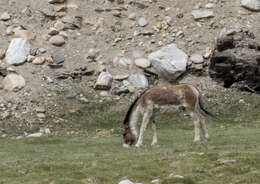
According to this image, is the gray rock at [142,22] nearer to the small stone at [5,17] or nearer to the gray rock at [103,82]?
the gray rock at [103,82]

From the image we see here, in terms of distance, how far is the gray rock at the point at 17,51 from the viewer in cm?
3684

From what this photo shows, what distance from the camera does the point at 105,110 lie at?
111 ft

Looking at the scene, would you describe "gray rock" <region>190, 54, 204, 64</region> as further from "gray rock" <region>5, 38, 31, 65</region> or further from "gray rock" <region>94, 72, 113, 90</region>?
"gray rock" <region>5, 38, 31, 65</region>

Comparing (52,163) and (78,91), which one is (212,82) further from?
(52,163)

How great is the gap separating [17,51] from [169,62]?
Result: 38.0 feet

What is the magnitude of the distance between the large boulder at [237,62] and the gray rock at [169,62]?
2.27 metres

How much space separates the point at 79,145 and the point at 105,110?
9.50 m

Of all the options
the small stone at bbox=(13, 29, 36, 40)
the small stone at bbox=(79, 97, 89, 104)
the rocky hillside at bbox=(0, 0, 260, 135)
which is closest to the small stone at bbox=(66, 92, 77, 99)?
the rocky hillside at bbox=(0, 0, 260, 135)

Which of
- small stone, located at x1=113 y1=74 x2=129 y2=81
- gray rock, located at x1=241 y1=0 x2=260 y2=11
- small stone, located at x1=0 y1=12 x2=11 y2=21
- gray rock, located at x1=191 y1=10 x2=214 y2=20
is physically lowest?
small stone, located at x1=113 y1=74 x2=129 y2=81

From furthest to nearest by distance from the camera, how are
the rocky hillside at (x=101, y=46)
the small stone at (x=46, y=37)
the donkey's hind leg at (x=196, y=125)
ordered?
the small stone at (x=46, y=37), the rocky hillside at (x=101, y=46), the donkey's hind leg at (x=196, y=125)

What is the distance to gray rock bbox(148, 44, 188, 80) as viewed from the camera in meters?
37.2

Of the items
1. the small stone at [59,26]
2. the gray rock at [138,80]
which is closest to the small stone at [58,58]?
the small stone at [59,26]

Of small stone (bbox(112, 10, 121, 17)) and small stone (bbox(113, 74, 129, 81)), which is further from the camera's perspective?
small stone (bbox(112, 10, 121, 17))

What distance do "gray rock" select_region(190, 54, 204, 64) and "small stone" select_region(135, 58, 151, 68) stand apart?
3.41 meters
